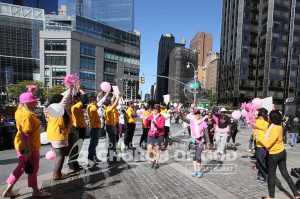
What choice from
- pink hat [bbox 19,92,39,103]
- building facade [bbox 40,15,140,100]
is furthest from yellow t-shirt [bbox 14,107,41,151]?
building facade [bbox 40,15,140,100]

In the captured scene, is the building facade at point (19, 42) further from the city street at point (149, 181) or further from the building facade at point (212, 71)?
the building facade at point (212, 71)

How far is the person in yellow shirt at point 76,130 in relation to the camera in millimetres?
6425

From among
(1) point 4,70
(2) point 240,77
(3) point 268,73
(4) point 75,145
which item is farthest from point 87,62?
(4) point 75,145

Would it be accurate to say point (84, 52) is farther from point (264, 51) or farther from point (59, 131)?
point (59, 131)

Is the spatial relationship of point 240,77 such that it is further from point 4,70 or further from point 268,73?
point 4,70

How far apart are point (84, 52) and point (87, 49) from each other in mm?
1642

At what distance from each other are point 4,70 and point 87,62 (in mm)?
24880

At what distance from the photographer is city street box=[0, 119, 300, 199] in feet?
17.5

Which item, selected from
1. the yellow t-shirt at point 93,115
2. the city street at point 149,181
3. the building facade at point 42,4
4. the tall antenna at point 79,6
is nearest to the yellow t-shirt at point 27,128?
the city street at point 149,181

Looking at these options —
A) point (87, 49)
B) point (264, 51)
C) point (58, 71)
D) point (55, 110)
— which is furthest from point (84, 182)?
point (264, 51)

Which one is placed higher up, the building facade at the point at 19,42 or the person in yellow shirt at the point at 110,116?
the building facade at the point at 19,42

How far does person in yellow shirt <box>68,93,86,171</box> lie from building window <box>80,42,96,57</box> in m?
72.5

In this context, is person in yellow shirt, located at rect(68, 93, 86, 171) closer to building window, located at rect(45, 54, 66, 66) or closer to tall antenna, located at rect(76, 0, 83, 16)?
building window, located at rect(45, 54, 66, 66)

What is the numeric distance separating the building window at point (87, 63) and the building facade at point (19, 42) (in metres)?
14.5
